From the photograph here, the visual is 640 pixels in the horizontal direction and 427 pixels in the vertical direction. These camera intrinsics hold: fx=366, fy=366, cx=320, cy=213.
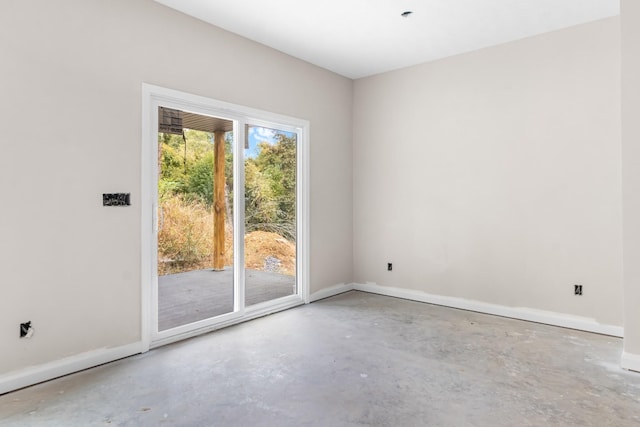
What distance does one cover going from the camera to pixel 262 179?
418 centimetres

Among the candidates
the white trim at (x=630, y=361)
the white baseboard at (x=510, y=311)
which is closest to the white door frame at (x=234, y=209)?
the white baseboard at (x=510, y=311)

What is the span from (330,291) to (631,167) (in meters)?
3.41

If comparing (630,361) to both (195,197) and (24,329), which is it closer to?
(195,197)

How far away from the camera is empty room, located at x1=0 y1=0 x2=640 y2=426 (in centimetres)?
243

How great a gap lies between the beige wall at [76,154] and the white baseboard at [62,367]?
0.05 metres

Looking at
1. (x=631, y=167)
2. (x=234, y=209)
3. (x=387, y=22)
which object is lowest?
(x=234, y=209)

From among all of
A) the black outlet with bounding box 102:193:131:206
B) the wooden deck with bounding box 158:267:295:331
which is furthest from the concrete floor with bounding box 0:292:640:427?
the black outlet with bounding box 102:193:131:206

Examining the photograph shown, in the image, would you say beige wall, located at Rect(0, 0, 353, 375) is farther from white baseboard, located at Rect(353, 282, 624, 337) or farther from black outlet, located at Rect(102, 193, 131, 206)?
white baseboard, located at Rect(353, 282, 624, 337)

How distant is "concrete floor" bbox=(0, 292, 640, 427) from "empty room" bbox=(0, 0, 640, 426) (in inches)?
0.8

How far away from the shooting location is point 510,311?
4023 millimetres

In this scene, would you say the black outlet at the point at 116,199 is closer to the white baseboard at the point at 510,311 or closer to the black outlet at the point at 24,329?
the black outlet at the point at 24,329

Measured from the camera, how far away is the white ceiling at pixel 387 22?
3219mm

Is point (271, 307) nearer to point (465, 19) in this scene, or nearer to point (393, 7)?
point (393, 7)

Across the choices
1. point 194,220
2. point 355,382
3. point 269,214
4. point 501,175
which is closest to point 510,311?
point 501,175
